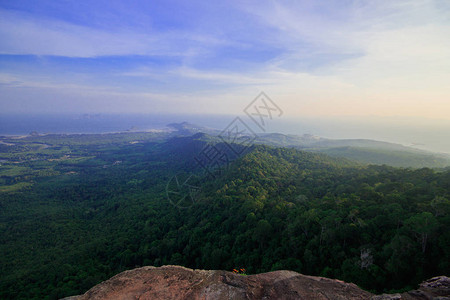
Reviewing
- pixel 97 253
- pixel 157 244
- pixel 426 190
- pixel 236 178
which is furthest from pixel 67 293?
pixel 426 190

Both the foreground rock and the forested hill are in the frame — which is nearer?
the foreground rock

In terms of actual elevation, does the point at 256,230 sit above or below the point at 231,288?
below

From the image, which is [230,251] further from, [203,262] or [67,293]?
[67,293]

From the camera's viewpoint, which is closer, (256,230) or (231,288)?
(231,288)

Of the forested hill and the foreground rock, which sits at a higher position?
the foreground rock
